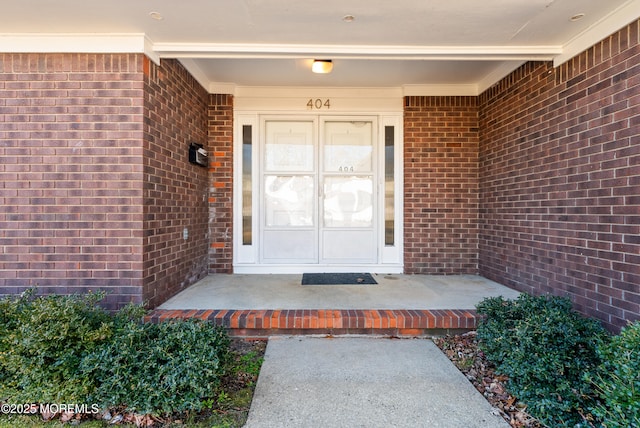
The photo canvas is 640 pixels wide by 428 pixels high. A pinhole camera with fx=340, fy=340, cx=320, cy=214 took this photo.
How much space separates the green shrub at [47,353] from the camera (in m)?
2.04

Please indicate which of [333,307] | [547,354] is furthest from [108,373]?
[547,354]

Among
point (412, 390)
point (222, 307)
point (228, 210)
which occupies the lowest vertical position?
point (412, 390)

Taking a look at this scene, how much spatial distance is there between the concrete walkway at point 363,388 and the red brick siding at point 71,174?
1686 mm

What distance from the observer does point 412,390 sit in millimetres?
2297

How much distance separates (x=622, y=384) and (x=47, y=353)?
3.20 metres

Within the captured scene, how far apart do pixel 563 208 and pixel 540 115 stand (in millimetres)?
1047

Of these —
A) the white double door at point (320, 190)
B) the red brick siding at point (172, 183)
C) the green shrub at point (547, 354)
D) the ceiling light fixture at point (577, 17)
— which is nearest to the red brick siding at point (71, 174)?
the red brick siding at point (172, 183)

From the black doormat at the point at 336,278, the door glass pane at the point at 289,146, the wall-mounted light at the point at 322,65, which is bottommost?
the black doormat at the point at 336,278

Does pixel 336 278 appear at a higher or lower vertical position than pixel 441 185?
lower

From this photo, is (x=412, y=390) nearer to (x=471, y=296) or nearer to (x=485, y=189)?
(x=471, y=296)

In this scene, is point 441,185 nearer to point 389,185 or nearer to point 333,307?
point 389,185

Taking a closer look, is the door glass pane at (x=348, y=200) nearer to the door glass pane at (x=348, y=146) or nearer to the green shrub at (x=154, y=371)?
the door glass pane at (x=348, y=146)

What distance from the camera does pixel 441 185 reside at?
4.86 meters

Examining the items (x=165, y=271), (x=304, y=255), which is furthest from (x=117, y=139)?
(x=304, y=255)
